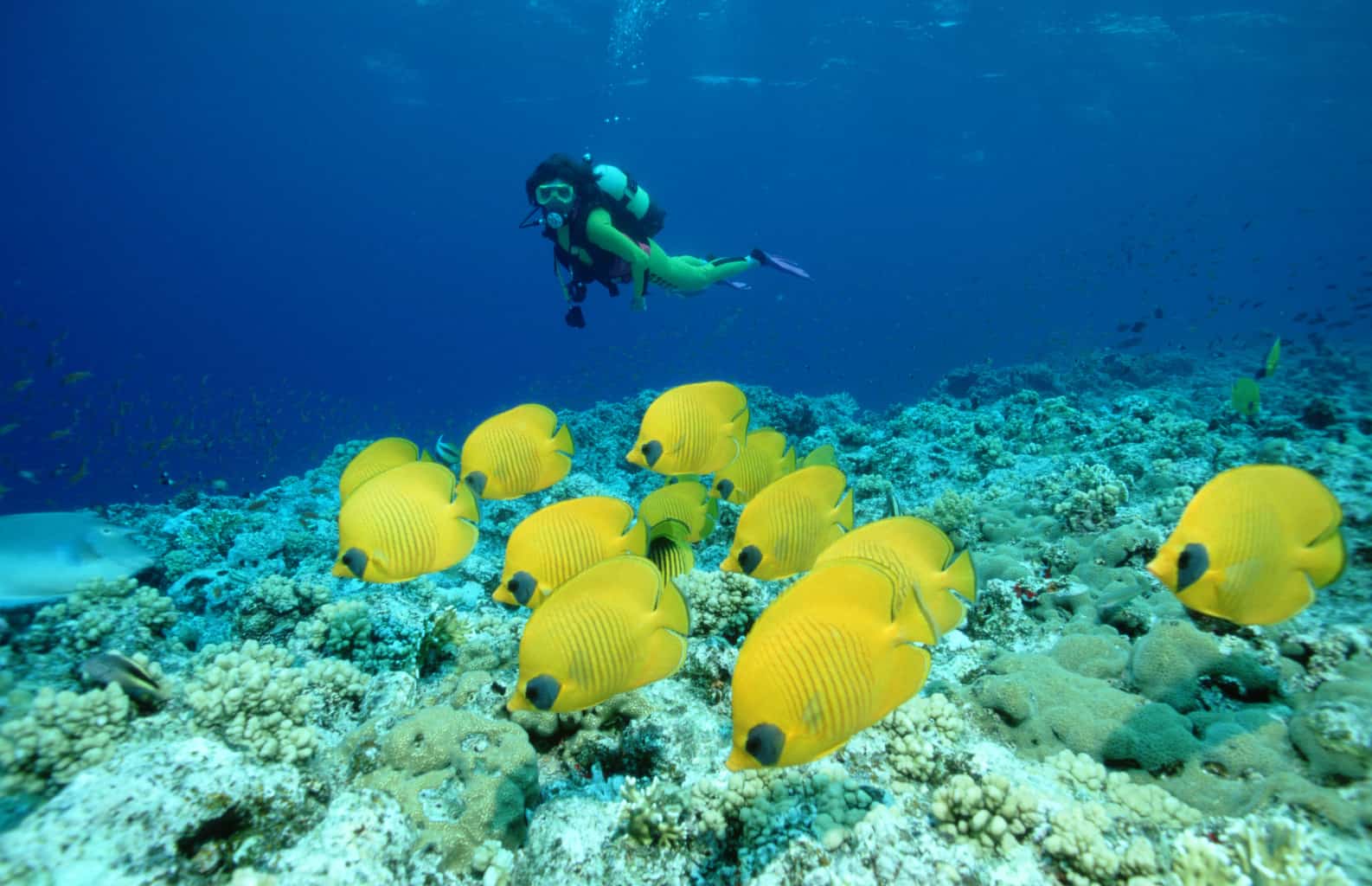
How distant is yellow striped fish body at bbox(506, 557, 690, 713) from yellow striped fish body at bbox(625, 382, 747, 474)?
1.20 meters

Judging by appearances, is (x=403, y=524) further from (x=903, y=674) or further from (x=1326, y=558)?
(x=1326, y=558)

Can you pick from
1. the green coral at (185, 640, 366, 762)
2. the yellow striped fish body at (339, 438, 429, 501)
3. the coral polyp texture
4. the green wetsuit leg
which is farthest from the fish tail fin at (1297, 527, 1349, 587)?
the green wetsuit leg

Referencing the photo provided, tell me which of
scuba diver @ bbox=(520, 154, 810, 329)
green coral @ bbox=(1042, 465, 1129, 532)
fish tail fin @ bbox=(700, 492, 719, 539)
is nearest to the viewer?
fish tail fin @ bbox=(700, 492, 719, 539)

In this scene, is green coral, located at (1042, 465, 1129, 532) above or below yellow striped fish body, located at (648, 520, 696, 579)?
above

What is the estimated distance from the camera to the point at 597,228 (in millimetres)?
8625

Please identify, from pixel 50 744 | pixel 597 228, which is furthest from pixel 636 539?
pixel 597 228

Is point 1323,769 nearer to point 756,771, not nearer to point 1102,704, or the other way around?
point 1102,704

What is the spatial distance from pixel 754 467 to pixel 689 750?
163 cm

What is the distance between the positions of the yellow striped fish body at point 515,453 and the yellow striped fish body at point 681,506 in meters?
0.55

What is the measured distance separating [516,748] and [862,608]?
2166 millimetres

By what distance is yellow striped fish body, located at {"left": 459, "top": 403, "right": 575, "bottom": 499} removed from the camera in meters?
3.15

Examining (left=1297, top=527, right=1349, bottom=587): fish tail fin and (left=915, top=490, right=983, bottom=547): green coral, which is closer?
(left=1297, top=527, right=1349, bottom=587): fish tail fin

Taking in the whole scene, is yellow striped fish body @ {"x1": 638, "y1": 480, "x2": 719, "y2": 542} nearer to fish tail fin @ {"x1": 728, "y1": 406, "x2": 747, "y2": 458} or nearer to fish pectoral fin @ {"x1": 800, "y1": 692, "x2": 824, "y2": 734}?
fish tail fin @ {"x1": 728, "y1": 406, "x2": 747, "y2": 458}

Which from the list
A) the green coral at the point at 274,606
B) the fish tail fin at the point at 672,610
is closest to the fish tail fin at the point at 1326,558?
the fish tail fin at the point at 672,610
